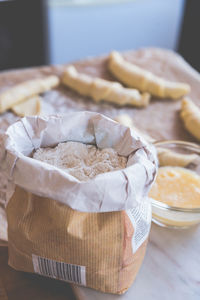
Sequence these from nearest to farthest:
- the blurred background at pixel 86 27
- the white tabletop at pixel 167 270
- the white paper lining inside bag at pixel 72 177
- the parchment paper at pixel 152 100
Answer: the white paper lining inside bag at pixel 72 177
the white tabletop at pixel 167 270
the parchment paper at pixel 152 100
the blurred background at pixel 86 27

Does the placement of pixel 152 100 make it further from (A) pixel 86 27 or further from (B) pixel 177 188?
(A) pixel 86 27

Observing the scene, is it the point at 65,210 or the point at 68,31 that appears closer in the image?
the point at 65,210

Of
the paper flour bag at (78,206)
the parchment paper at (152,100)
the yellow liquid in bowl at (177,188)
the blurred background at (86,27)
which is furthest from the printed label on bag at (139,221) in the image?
the blurred background at (86,27)

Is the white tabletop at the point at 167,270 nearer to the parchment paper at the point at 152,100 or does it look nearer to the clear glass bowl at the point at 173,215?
the clear glass bowl at the point at 173,215

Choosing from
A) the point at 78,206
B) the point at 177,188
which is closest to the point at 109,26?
the point at 177,188

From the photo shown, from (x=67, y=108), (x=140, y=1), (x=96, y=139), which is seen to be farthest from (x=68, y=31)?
(x=96, y=139)

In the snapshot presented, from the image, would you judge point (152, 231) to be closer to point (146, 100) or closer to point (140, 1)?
point (146, 100)

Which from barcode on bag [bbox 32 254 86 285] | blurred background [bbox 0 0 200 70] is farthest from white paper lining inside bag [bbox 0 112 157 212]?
blurred background [bbox 0 0 200 70]
